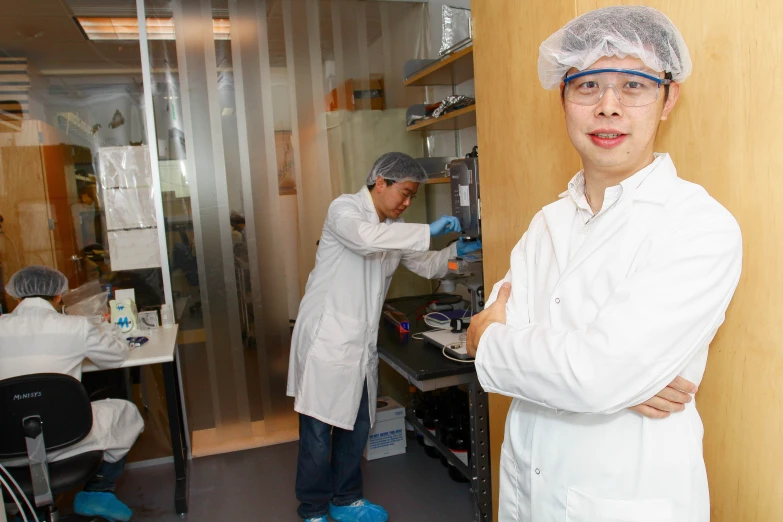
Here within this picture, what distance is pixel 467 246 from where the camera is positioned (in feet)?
7.77

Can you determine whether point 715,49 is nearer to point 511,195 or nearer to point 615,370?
point 615,370

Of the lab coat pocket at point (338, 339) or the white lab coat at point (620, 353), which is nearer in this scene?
the white lab coat at point (620, 353)

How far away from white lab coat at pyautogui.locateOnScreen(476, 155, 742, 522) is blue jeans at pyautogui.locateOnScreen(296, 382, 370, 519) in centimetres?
139

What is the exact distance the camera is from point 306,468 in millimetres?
2451

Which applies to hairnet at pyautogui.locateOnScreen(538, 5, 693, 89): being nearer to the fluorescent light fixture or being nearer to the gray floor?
the gray floor

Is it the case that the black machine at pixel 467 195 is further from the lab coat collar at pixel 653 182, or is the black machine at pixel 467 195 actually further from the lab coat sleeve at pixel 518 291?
the lab coat collar at pixel 653 182

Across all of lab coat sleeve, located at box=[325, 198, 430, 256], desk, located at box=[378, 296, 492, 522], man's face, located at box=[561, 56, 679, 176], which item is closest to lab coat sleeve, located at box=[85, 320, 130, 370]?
lab coat sleeve, located at box=[325, 198, 430, 256]

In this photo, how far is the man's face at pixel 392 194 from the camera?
2.54m

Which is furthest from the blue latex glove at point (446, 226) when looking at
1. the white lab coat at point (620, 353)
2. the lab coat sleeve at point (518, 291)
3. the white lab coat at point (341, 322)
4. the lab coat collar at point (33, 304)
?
the lab coat collar at point (33, 304)

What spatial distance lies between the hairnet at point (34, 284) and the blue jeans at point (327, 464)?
3.79 ft

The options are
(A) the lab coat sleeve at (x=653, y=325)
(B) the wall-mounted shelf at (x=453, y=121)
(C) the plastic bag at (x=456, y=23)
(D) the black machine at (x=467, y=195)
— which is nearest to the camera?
(A) the lab coat sleeve at (x=653, y=325)

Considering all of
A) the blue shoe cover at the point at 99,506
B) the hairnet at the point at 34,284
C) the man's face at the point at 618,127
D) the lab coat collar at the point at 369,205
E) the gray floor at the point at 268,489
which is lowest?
the gray floor at the point at 268,489

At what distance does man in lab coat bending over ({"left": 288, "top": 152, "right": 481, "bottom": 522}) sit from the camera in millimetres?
2424

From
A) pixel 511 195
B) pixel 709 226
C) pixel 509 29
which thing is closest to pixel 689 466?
pixel 709 226
